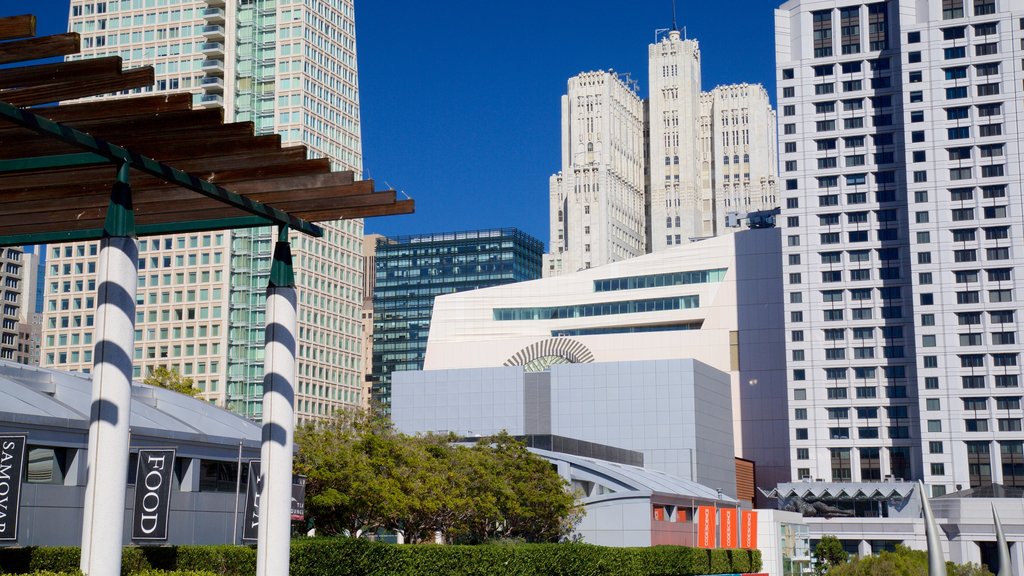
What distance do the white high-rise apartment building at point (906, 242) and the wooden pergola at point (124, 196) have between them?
106238 mm

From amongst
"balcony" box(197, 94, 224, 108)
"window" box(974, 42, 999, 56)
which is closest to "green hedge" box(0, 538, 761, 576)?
"window" box(974, 42, 999, 56)

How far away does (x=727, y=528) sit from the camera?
7931 centimetres

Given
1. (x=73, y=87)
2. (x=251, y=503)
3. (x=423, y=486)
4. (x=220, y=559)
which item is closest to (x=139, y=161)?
(x=73, y=87)

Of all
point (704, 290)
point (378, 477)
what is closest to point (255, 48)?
point (704, 290)

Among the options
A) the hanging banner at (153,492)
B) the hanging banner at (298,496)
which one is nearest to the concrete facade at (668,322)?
the hanging banner at (298,496)

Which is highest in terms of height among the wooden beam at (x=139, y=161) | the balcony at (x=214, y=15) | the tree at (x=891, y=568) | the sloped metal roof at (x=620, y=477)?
the balcony at (x=214, y=15)

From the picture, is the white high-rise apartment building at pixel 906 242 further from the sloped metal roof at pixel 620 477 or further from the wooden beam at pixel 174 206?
the wooden beam at pixel 174 206

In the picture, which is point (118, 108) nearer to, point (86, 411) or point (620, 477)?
point (86, 411)

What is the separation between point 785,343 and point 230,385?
216 feet

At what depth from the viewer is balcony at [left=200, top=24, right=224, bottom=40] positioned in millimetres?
152125

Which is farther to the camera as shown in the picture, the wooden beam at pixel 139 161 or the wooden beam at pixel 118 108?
the wooden beam at pixel 118 108

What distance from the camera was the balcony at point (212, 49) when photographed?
153m

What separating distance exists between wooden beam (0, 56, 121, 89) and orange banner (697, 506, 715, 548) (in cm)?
6233

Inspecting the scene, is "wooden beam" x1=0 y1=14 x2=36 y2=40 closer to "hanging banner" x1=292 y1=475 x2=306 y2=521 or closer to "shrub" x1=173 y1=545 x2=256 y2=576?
"shrub" x1=173 y1=545 x2=256 y2=576
